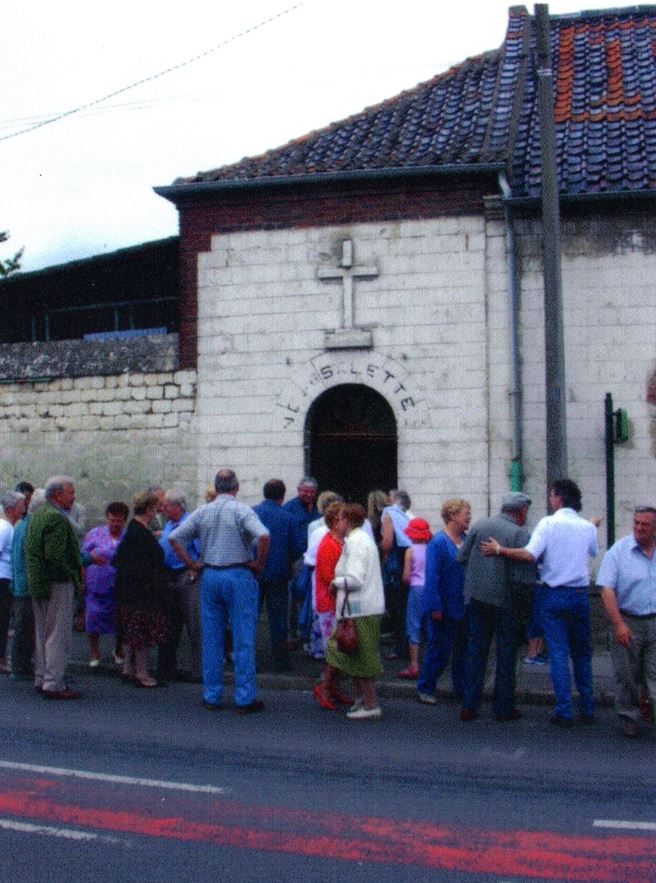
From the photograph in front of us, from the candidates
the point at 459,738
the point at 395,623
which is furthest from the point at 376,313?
the point at 459,738

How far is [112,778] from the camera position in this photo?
7.36 m

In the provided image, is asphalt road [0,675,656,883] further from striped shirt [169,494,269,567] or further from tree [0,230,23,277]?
tree [0,230,23,277]

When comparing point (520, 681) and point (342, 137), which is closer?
point (520, 681)

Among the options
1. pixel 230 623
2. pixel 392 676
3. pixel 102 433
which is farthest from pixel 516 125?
pixel 230 623

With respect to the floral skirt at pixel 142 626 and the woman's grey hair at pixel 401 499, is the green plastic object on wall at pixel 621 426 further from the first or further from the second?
the floral skirt at pixel 142 626

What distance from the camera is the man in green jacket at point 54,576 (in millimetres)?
Answer: 10219

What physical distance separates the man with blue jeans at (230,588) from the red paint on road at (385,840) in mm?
2876

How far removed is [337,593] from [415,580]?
1.73 m

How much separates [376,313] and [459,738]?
7.39 metres

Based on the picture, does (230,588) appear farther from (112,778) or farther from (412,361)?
(412,361)

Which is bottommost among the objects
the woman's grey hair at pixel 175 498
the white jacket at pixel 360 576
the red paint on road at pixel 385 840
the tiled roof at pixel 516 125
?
the red paint on road at pixel 385 840

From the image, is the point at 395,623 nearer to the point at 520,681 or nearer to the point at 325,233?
the point at 520,681

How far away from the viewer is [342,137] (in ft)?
54.6

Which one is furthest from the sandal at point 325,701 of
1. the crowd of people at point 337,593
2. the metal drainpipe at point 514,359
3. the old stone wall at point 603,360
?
the old stone wall at point 603,360
